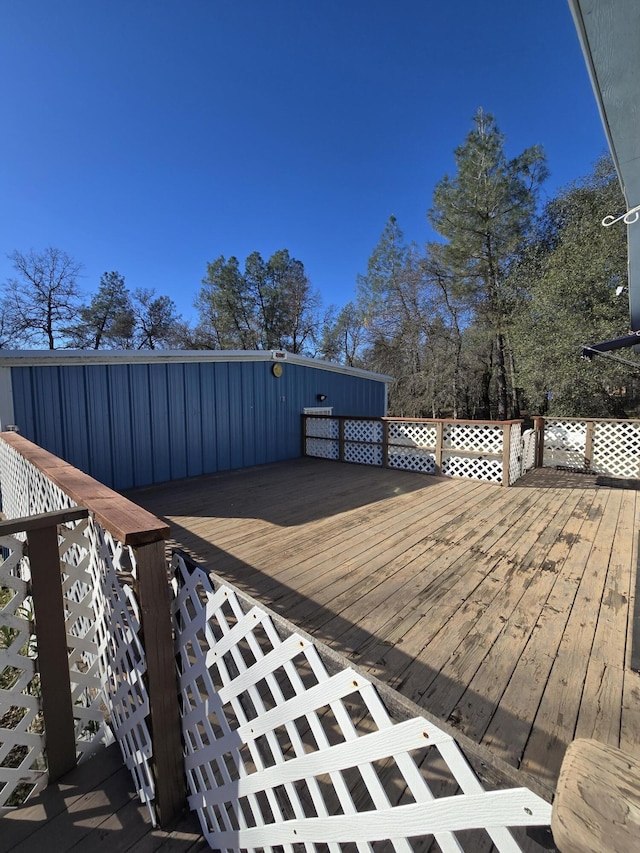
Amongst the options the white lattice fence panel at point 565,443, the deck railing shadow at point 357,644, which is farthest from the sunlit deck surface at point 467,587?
the white lattice fence panel at point 565,443

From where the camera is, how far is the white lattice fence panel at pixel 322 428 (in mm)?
7875

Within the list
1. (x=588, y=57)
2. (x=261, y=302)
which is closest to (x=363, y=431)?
(x=588, y=57)

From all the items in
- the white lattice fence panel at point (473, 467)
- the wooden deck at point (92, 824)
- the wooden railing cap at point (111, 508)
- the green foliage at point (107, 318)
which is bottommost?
the wooden deck at point (92, 824)

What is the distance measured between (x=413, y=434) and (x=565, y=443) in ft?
9.70

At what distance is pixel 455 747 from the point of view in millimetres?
602

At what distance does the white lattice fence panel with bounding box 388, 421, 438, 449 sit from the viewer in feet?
21.3

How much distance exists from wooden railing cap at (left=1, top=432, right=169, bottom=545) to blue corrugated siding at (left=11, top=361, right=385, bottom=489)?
290 centimetres

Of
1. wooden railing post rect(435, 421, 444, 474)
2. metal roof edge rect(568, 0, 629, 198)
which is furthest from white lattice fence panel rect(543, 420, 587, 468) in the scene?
metal roof edge rect(568, 0, 629, 198)

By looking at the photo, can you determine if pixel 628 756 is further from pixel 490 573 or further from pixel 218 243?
pixel 218 243

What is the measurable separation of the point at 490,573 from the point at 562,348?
9828mm

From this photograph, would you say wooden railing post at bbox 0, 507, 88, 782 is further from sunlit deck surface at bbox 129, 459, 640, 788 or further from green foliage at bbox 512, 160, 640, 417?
green foliage at bbox 512, 160, 640, 417

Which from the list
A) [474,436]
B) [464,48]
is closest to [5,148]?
[464,48]

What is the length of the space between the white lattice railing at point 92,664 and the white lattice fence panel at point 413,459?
559cm

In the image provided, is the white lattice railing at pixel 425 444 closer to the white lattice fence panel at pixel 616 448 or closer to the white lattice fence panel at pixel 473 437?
the white lattice fence panel at pixel 473 437
